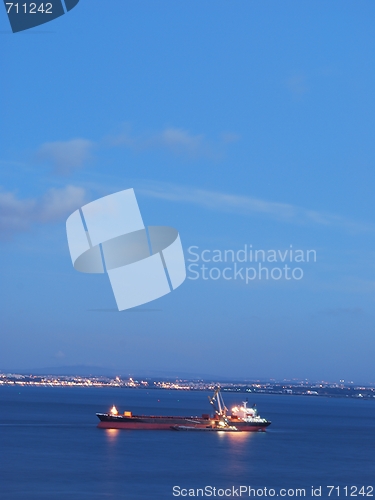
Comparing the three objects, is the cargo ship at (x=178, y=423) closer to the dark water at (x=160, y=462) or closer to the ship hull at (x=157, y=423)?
the ship hull at (x=157, y=423)

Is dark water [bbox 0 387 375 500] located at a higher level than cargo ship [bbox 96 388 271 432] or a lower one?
lower

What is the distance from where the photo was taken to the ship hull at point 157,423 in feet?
167

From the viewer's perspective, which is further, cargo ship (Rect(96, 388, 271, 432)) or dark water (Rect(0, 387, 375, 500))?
cargo ship (Rect(96, 388, 271, 432))

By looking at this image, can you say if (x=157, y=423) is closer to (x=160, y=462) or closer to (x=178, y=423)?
(x=178, y=423)

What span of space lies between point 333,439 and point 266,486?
976 inches

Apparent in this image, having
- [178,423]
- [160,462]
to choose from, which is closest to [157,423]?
[178,423]

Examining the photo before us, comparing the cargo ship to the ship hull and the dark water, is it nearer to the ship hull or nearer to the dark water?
the ship hull

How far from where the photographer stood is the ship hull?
51031mm

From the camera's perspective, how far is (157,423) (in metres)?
51.6

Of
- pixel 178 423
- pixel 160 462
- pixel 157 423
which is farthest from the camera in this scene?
pixel 178 423

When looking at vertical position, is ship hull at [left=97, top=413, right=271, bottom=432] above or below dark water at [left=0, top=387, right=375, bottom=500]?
above

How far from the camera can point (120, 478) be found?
27172mm

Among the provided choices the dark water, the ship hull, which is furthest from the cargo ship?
the dark water

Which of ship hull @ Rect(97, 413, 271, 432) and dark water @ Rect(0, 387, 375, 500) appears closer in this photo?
dark water @ Rect(0, 387, 375, 500)
